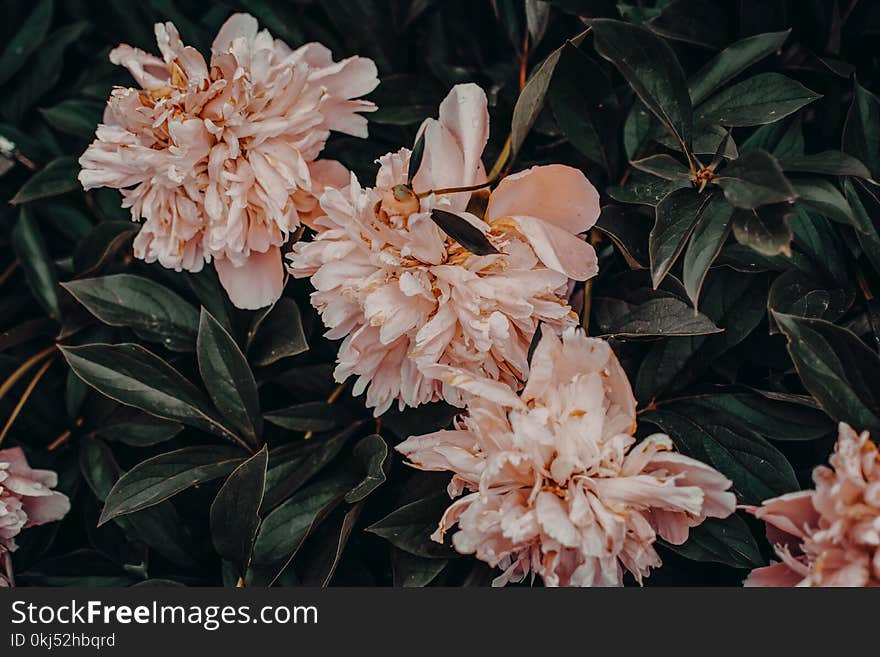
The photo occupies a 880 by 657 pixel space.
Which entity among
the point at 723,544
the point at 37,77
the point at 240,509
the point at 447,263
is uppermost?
the point at 37,77

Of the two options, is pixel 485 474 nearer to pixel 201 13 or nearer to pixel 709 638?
pixel 709 638

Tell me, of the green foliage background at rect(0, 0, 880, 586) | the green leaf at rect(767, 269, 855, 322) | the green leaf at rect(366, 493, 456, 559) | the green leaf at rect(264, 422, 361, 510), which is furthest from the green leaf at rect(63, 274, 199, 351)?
the green leaf at rect(767, 269, 855, 322)

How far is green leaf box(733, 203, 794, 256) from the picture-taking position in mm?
478

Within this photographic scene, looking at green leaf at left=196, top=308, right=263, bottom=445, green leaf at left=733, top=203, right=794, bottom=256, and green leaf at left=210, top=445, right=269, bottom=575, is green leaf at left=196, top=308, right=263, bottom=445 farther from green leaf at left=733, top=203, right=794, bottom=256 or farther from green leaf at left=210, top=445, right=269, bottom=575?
green leaf at left=733, top=203, right=794, bottom=256

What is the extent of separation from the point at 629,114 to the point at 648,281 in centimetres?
14

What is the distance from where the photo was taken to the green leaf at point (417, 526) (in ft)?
1.89

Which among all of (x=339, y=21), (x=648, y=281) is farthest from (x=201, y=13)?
(x=648, y=281)

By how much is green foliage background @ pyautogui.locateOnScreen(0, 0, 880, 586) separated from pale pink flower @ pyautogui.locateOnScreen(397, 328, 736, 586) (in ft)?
0.19

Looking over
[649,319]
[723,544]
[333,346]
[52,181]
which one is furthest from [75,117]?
[723,544]

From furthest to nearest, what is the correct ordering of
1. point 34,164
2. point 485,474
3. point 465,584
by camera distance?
point 34,164 → point 465,584 → point 485,474

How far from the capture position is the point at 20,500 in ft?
2.11

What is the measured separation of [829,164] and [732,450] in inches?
7.5

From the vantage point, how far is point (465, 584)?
59cm

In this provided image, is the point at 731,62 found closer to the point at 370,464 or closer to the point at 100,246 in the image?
the point at 370,464
